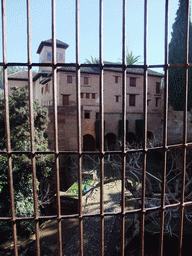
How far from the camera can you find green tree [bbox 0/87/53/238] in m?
9.67

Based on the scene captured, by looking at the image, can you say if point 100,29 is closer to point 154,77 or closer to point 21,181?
point 21,181

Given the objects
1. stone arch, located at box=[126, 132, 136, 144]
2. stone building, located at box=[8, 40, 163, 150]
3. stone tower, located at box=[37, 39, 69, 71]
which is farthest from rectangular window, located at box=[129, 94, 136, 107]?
stone tower, located at box=[37, 39, 69, 71]

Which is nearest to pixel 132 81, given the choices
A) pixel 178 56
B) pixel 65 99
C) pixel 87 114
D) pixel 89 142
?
pixel 178 56

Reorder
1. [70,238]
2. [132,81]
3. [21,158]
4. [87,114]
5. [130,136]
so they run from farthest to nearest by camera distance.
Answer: [130,136], [132,81], [87,114], [21,158], [70,238]

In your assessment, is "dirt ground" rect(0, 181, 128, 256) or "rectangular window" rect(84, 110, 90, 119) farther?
"rectangular window" rect(84, 110, 90, 119)

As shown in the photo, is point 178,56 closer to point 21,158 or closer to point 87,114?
point 87,114

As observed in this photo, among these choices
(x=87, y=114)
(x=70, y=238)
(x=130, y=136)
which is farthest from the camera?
(x=130, y=136)

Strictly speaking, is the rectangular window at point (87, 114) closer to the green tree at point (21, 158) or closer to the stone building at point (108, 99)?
the stone building at point (108, 99)

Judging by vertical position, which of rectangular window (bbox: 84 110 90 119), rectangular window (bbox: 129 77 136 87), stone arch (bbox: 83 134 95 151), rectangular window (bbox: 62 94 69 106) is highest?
rectangular window (bbox: 129 77 136 87)

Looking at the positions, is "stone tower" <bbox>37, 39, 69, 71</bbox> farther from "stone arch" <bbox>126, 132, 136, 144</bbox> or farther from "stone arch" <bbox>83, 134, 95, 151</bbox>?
"stone arch" <bbox>126, 132, 136, 144</bbox>

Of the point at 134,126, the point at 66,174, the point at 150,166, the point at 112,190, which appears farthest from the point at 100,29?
the point at 134,126

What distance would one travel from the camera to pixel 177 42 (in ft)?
64.5

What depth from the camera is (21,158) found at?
34.2 ft

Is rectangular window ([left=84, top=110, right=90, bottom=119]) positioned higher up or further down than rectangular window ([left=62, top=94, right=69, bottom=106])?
further down
